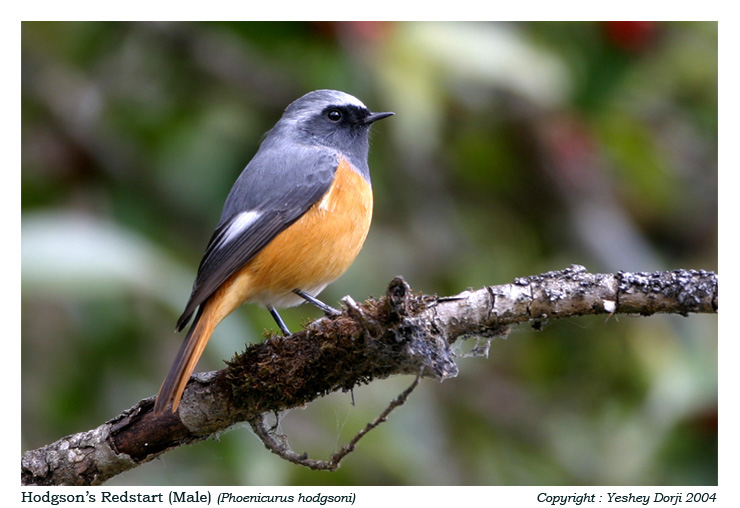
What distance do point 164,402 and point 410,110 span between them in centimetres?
249

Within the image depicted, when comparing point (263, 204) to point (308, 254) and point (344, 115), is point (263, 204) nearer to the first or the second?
point (308, 254)

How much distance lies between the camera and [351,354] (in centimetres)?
303

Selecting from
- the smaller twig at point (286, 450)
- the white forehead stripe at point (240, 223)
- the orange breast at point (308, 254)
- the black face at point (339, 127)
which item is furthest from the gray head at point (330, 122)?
the smaller twig at point (286, 450)

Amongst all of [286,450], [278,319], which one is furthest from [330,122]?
[286,450]

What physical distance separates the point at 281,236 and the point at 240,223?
0.76 feet

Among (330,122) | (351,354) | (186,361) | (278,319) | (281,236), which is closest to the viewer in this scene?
(351,354)

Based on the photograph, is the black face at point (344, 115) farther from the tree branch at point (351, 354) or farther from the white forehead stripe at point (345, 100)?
the tree branch at point (351, 354)

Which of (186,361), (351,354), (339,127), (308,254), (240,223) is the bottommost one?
(351,354)

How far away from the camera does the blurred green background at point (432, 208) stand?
4859 mm

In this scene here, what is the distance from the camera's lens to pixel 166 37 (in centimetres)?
583

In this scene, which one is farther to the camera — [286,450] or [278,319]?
[278,319]

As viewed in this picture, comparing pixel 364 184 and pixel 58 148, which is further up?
pixel 58 148
